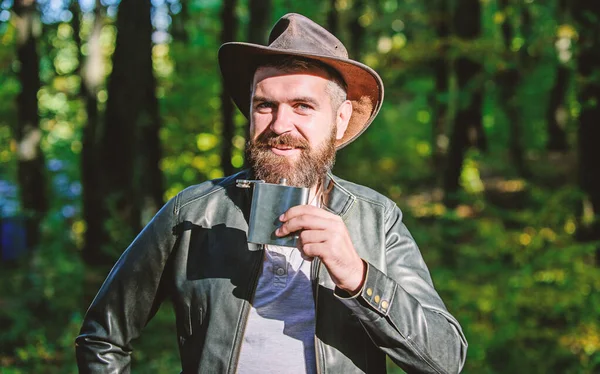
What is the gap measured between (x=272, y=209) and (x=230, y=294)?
17.1 inches

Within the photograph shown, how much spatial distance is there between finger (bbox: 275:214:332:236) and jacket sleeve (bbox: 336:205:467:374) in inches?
9.0

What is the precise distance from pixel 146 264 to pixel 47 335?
6.45 m

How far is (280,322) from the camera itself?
7.00 ft

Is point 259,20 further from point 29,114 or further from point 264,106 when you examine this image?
point 264,106

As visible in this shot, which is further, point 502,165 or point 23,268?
point 502,165

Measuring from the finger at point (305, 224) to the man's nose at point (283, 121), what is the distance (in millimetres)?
460

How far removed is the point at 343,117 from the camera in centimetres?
247

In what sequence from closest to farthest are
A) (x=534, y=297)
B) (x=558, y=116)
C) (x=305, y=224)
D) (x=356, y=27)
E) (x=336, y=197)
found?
(x=305, y=224), (x=336, y=197), (x=534, y=297), (x=356, y=27), (x=558, y=116)

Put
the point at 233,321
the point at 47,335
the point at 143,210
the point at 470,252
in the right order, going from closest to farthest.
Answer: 1. the point at 233,321
2. the point at 470,252
3. the point at 47,335
4. the point at 143,210

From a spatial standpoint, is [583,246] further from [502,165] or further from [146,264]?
[502,165]

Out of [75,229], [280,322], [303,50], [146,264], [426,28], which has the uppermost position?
[426,28]

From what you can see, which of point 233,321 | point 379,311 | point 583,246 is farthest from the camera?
point 583,246

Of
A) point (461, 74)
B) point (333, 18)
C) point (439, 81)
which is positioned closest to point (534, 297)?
point (461, 74)

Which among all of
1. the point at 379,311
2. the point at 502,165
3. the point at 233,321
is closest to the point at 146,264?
the point at 233,321
